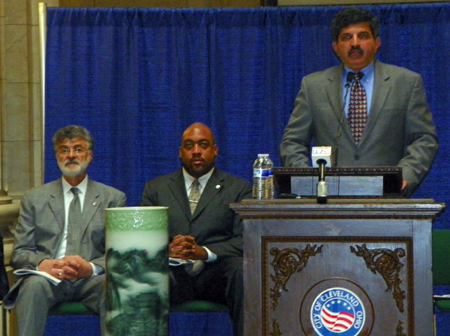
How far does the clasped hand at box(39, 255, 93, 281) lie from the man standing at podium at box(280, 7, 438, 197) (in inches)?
51.7

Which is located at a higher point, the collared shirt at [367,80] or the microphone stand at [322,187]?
the collared shirt at [367,80]

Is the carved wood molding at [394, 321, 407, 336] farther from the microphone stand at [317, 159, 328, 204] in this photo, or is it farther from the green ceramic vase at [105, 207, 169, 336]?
the green ceramic vase at [105, 207, 169, 336]

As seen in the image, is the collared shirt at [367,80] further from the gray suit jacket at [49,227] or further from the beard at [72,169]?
the beard at [72,169]

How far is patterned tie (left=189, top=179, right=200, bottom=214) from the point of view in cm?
483

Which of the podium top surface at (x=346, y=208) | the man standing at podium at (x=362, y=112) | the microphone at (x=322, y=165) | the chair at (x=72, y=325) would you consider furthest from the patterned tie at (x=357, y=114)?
the chair at (x=72, y=325)

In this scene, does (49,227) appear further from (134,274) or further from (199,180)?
(134,274)

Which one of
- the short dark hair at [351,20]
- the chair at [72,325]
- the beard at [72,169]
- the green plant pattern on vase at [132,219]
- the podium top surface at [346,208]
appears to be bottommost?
the chair at [72,325]

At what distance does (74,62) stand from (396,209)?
124 inches

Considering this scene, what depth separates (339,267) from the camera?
9.46 feet

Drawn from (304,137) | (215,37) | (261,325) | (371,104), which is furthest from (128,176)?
(261,325)

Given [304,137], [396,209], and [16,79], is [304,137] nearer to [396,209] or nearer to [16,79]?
[396,209]

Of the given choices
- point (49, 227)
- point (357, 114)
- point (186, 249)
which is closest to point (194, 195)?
point (186, 249)

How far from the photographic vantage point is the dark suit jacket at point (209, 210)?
465 centimetres

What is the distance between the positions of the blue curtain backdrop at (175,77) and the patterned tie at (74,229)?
77 cm
